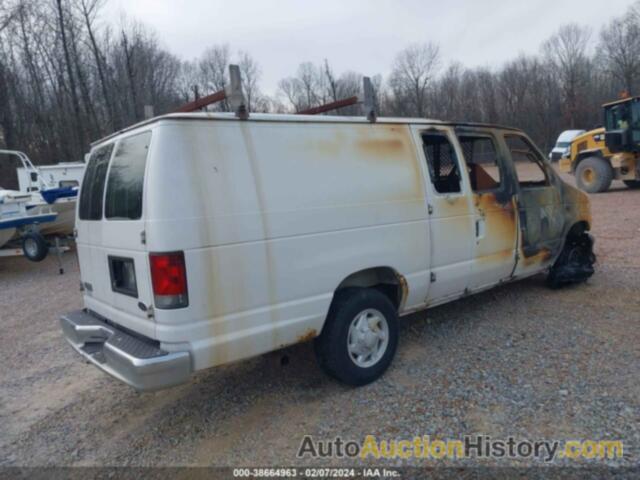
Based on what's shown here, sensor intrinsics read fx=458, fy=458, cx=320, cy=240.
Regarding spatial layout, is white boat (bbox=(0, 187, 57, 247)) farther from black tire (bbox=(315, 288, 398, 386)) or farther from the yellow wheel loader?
the yellow wheel loader

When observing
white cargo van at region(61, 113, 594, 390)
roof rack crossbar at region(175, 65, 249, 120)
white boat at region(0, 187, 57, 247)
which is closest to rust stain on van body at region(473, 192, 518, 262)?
white cargo van at region(61, 113, 594, 390)

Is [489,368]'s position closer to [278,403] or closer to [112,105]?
[278,403]

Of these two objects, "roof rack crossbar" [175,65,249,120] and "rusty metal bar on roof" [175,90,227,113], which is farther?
"rusty metal bar on roof" [175,90,227,113]

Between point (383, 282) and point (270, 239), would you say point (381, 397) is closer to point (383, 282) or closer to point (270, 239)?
point (383, 282)

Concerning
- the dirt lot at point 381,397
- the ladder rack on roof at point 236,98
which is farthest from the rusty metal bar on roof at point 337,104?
the dirt lot at point 381,397

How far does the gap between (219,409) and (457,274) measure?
2.46 m

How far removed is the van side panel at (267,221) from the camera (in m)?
2.84

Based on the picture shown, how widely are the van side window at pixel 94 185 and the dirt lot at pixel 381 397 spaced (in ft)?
5.33

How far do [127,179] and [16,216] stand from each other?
29.3 feet

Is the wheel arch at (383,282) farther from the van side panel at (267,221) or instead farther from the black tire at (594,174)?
the black tire at (594,174)

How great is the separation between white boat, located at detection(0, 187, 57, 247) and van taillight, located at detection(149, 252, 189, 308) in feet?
30.1

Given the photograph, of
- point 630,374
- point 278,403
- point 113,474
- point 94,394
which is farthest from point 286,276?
point 630,374

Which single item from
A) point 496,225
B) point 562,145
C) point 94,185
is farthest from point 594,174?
point 562,145

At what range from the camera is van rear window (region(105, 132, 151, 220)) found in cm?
301
